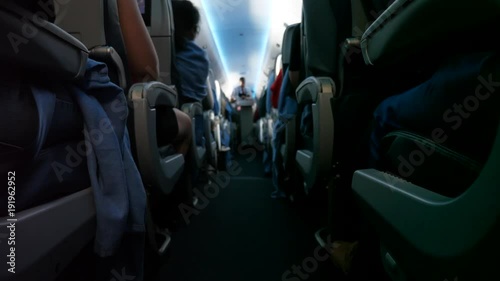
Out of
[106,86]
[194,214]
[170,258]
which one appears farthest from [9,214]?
[194,214]

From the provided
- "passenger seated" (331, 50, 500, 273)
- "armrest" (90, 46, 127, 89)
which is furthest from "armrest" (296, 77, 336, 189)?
"armrest" (90, 46, 127, 89)

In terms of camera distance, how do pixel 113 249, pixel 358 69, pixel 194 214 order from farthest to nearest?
pixel 194 214
pixel 358 69
pixel 113 249

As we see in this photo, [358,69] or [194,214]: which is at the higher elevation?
[358,69]

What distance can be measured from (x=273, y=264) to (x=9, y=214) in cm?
108

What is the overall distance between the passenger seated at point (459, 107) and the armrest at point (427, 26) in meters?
0.05

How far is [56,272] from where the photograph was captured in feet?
1.69

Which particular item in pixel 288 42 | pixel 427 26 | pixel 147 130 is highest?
pixel 288 42

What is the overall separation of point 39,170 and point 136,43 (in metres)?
0.80

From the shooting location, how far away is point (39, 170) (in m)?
0.53

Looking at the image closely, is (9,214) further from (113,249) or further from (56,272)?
(113,249)

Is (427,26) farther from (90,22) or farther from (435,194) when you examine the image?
(90,22)

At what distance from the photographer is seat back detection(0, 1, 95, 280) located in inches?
16.6

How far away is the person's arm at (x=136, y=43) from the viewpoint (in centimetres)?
111

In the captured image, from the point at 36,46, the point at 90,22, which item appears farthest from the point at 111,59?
the point at 36,46
